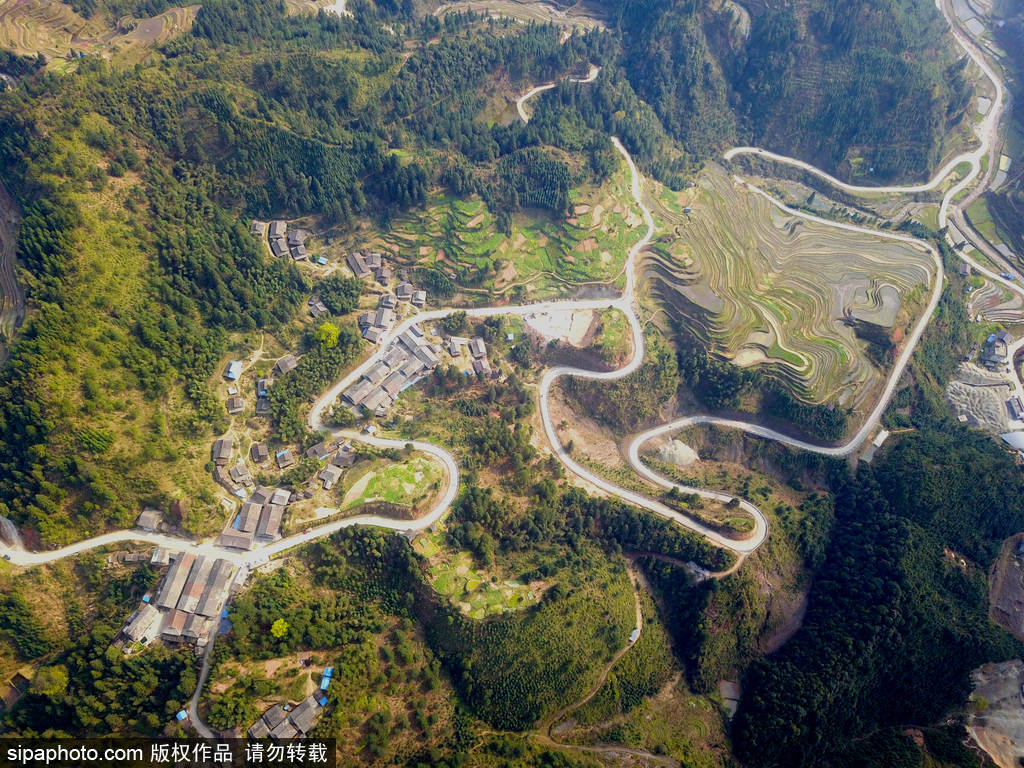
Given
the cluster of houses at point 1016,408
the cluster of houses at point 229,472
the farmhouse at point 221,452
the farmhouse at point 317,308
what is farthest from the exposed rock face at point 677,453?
the farmhouse at point 221,452

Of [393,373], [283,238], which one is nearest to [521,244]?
[393,373]

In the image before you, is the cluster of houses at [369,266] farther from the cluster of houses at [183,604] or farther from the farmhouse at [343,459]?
the cluster of houses at [183,604]

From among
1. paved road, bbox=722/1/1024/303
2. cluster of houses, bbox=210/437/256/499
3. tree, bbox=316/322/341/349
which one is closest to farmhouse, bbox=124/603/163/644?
cluster of houses, bbox=210/437/256/499

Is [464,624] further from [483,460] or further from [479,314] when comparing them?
[479,314]

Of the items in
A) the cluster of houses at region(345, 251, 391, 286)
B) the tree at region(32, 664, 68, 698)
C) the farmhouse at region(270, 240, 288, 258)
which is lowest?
the tree at region(32, 664, 68, 698)

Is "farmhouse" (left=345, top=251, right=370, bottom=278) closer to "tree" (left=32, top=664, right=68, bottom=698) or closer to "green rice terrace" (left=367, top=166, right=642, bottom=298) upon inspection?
"green rice terrace" (left=367, top=166, right=642, bottom=298)

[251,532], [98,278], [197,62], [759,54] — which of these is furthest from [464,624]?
[759,54]

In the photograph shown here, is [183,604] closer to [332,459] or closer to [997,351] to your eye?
[332,459]
